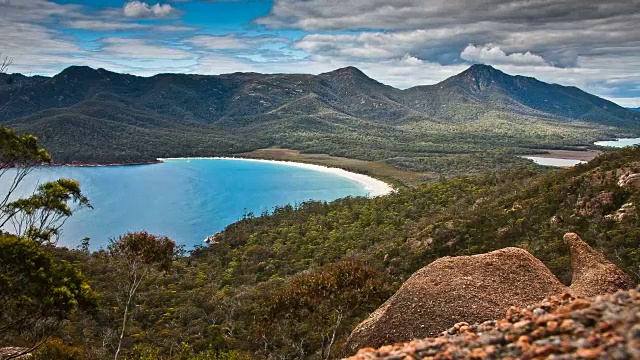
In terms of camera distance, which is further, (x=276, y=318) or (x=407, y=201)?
(x=407, y=201)

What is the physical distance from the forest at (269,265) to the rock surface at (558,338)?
10.9 metres

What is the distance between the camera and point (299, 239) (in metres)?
66.8

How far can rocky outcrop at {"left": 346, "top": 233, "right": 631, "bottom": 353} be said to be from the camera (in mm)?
14242

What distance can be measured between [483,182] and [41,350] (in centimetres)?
6846

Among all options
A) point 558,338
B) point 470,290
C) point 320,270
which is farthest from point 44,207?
point 558,338

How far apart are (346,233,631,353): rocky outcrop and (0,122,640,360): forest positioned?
12.2 feet

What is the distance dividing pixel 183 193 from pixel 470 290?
389 ft

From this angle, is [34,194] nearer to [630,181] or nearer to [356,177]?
[630,181]

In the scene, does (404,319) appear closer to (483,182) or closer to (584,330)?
(584,330)

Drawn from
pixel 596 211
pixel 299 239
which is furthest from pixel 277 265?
pixel 596 211

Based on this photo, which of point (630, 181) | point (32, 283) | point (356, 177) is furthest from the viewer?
point (356, 177)

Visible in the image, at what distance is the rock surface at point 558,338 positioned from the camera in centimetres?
518

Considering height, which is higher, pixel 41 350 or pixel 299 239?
pixel 41 350

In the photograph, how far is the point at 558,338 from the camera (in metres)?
5.74
